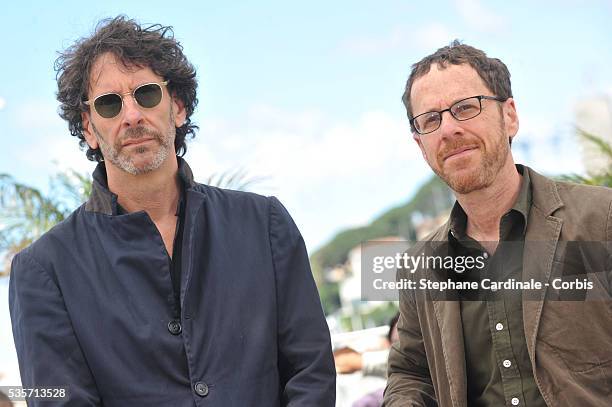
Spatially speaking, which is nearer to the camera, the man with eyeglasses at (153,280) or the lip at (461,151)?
the man with eyeglasses at (153,280)

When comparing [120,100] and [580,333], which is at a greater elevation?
[120,100]

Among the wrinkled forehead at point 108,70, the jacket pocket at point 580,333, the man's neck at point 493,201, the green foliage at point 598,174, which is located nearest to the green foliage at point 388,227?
the green foliage at point 598,174

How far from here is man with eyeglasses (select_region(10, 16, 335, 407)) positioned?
11.9 ft

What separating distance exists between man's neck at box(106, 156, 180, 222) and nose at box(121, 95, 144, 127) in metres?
0.22

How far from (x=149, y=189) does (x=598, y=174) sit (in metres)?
5.79

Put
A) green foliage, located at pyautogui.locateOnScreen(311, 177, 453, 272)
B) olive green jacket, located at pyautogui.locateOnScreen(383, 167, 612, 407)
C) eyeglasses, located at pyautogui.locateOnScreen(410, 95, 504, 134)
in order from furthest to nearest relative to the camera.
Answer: green foliage, located at pyautogui.locateOnScreen(311, 177, 453, 272) → eyeglasses, located at pyautogui.locateOnScreen(410, 95, 504, 134) → olive green jacket, located at pyautogui.locateOnScreen(383, 167, 612, 407)

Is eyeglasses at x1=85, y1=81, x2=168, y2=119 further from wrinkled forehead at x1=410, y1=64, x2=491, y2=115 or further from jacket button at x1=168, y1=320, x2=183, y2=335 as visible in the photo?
wrinkled forehead at x1=410, y1=64, x2=491, y2=115

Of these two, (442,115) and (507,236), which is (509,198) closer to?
(507,236)

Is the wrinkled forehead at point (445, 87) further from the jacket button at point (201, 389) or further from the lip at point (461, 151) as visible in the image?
the jacket button at point (201, 389)

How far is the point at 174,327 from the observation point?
12.1 feet

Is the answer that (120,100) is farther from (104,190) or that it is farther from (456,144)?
(456,144)

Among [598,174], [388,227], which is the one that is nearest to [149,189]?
[598,174]

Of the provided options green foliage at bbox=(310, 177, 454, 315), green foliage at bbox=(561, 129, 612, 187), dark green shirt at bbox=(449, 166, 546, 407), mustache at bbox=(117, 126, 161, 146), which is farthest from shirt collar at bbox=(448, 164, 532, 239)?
green foliage at bbox=(310, 177, 454, 315)

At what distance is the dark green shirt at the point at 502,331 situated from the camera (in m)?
3.70
